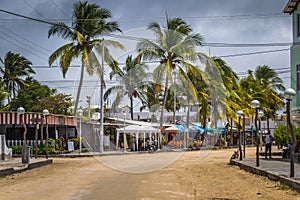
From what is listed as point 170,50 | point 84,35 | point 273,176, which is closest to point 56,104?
point 84,35

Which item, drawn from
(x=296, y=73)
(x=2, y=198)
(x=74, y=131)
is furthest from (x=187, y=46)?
(x=2, y=198)

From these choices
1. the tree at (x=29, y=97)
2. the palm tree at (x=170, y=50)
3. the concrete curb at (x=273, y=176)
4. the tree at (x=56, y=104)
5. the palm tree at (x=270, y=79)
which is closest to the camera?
the concrete curb at (x=273, y=176)

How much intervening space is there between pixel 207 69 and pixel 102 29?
9.15 meters

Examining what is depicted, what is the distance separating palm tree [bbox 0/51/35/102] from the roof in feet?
135

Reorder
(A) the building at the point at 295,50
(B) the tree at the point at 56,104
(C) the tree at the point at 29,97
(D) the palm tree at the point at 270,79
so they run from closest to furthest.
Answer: (A) the building at the point at 295,50, (B) the tree at the point at 56,104, (C) the tree at the point at 29,97, (D) the palm tree at the point at 270,79

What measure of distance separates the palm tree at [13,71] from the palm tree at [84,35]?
74.4ft

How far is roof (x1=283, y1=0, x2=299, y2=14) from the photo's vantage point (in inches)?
911

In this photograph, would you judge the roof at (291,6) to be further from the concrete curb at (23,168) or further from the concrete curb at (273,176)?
the concrete curb at (23,168)

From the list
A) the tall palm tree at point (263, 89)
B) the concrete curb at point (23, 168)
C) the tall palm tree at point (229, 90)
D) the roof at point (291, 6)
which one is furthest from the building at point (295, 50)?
the tall palm tree at point (263, 89)

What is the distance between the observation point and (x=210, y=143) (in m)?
51.6

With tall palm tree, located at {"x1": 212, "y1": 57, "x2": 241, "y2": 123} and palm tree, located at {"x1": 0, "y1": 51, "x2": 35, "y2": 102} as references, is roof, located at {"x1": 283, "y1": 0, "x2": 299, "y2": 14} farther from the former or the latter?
palm tree, located at {"x1": 0, "y1": 51, "x2": 35, "y2": 102}

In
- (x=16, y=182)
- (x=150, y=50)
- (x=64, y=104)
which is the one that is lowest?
(x=16, y=182)

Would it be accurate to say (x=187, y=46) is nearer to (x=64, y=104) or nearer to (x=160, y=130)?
(x=160, y=130)

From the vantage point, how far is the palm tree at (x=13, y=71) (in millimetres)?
57281
